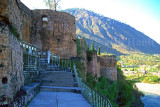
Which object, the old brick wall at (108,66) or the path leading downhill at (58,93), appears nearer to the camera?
→ the path leading downhill at (58,93)

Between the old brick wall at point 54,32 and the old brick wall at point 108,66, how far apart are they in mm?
13537

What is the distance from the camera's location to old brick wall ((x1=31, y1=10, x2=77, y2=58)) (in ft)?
59.7

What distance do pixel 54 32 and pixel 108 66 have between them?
16.1m

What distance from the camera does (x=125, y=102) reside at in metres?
28.4

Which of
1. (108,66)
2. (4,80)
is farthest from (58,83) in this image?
(108,66)

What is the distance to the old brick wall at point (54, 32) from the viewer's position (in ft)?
59.7

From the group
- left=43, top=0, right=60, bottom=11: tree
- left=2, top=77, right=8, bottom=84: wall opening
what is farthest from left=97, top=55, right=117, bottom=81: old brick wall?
left=2, top=77, right=8, bottom=84: wall opening

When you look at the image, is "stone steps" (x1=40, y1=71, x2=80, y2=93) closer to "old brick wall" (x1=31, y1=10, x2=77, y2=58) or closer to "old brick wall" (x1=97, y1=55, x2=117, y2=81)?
"old brick wall" (x1=31, y1=10, x2=77, y2=58)

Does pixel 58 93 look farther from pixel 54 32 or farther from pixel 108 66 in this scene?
pixel 108 66

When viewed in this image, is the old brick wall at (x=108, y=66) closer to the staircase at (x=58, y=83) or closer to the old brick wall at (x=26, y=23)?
the old brick wall at (x=26, y=23)

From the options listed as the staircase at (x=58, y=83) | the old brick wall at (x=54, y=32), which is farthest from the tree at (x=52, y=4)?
the staircase at (x=58, y=83)

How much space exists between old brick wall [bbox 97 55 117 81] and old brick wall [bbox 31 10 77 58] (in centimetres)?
1354

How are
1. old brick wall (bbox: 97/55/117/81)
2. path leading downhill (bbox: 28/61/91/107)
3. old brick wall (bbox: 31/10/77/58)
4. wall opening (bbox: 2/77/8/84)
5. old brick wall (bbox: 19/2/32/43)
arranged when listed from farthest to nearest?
old brick wall (bbox: 97/55/117/81) → old brick wall (bbox: 31/10/77/58) → old brick wall (bbox: 19/2/32/43) → path leading downhill (bbox: 28/61/91/107) → wall opening (bbox: 2/77/8/84)

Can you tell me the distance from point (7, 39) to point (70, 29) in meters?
15.9
